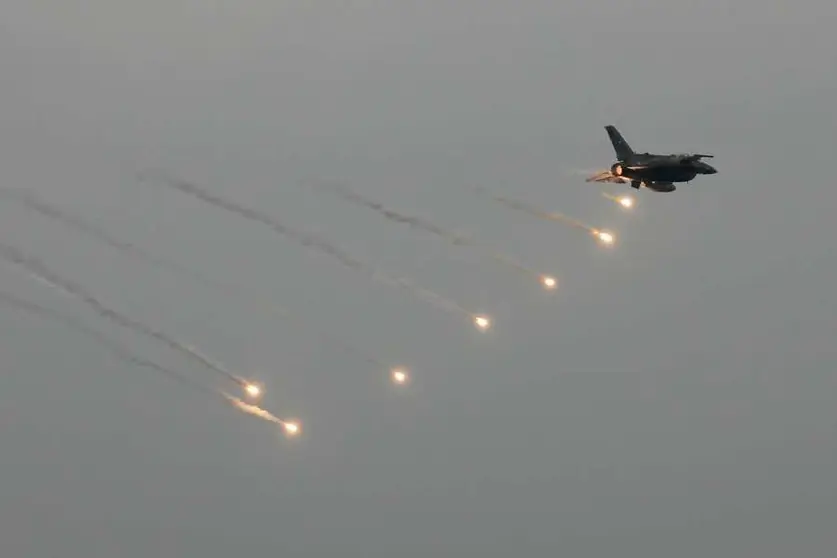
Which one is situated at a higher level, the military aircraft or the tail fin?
the tail fin

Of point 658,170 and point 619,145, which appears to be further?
point 619,145

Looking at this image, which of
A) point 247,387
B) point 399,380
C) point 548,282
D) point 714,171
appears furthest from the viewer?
point 714,171

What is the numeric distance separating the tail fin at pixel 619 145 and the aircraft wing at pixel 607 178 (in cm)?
204

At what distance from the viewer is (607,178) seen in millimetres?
95625

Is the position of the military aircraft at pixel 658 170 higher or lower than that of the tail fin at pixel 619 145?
lower

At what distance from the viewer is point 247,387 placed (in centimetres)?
7619

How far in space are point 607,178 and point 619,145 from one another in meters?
3.91

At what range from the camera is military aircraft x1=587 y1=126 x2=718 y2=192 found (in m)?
91.2

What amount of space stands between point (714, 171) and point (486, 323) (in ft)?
78.8

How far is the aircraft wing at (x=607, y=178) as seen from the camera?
9456 cm

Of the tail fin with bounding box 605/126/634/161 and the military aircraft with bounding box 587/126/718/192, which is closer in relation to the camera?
the military aircraft with bounding box 587/126/718/192

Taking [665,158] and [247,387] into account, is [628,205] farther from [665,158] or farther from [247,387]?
→ [247,387]

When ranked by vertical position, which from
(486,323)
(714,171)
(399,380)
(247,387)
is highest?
(714,171)

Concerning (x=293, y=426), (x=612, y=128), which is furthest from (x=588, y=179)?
(x=293, y=426)
